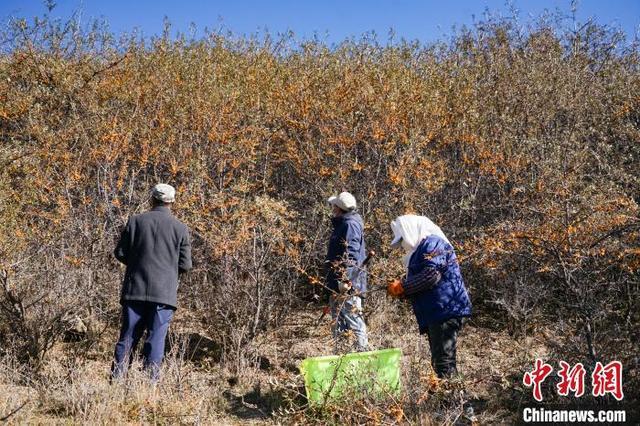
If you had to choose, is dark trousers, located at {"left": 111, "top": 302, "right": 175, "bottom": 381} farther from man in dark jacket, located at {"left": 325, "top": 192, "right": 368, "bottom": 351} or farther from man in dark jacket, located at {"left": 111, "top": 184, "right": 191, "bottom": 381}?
man in dark jacket, located at {"left": 325, "top": 192, "right": 368, "bottom": 351}

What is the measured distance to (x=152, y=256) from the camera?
4184 mm

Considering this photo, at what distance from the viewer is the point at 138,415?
3.64 m

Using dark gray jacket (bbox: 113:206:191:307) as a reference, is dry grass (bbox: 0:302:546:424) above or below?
below

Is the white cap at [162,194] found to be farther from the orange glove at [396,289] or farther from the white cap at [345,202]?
the orange glove at [396,289]

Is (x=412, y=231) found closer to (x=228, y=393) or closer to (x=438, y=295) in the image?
(x=438, y=295)

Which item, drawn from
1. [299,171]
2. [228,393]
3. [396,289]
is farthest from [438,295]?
[299,171]

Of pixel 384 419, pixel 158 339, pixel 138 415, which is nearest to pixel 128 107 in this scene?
pixel 158 339

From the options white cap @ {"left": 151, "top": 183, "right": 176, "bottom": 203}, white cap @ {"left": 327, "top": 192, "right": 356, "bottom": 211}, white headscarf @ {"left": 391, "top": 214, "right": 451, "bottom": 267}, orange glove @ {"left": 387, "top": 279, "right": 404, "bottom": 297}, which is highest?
white cap @ {"left": 327, "top": 192, "right": 356, "bottom": 211}

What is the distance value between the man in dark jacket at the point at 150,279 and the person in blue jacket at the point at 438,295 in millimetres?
1565

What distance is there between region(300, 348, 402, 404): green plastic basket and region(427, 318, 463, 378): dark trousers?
0.29m

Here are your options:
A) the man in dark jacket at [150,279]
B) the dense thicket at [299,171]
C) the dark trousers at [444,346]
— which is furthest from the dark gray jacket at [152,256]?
the dark trousers at [444,346]

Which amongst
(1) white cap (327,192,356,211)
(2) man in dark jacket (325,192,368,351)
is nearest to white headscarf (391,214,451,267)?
(2) man in dark jacket (325,192,368,351)

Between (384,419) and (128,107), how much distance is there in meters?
5.26

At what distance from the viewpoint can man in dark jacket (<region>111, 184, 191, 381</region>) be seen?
4133mm
